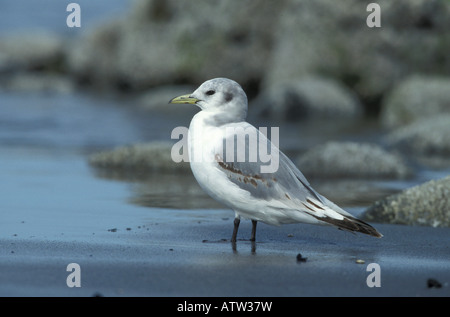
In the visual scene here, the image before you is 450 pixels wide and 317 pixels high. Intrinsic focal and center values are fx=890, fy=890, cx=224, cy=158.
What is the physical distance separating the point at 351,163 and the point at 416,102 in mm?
6192

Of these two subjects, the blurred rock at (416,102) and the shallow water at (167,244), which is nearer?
the shallow water at (167,244)

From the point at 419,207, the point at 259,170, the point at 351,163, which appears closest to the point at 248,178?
the point at 259,170

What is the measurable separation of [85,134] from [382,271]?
10762 millimetres

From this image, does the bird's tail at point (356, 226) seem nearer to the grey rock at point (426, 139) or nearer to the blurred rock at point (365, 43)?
the grey rock at point (426, 139)

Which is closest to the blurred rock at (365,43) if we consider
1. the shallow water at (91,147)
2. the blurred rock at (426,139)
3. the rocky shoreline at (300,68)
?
the rocky shoreline at (300,68)

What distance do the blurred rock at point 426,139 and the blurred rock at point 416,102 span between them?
2613mm

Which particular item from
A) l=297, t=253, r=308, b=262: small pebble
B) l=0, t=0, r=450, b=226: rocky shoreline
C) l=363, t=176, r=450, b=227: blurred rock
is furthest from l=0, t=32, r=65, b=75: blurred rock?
l=297, t=253, r=308, b=262: small pebble

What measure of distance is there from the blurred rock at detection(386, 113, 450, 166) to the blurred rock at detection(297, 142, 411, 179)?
6.77 feet

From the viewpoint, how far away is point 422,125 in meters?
14.2

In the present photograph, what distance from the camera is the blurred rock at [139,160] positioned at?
11.4m

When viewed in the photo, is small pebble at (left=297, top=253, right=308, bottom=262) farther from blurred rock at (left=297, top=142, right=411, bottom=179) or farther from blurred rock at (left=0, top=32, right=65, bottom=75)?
blurred rock at (left=0, top=32, right=65, bottom=75)

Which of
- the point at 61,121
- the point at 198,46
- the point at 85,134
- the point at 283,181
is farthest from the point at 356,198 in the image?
the point at 198,46

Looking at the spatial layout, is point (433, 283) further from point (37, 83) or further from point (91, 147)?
point (37, 83)

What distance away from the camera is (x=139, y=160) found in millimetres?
11609
